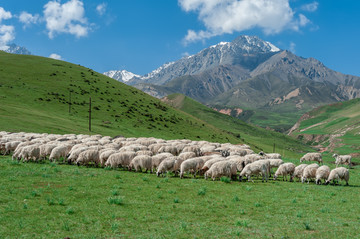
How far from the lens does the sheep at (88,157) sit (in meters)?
26.6

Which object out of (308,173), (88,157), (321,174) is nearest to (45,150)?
(88,157)

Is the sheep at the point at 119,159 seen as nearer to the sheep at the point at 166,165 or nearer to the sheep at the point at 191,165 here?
the sheep at the point at 166,165

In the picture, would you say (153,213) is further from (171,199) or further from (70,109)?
(70,109)

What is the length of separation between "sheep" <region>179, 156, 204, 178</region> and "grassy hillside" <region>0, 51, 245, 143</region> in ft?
134

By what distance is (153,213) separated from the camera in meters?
13.2

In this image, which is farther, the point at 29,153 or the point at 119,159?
the point at 29,153

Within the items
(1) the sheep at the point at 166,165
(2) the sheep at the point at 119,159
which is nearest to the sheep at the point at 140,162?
(2) the sheep at the point at 119,159

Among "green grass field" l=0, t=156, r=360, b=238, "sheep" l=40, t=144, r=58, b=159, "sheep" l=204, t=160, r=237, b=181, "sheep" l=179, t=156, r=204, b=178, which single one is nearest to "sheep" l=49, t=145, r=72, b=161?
"sheep" l=40, t=144, r=58, b=159

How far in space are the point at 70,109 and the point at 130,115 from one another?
1898 cm

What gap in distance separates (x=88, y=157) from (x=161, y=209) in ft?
50.3

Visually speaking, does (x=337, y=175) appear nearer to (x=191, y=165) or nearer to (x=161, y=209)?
(x=191, y=165)

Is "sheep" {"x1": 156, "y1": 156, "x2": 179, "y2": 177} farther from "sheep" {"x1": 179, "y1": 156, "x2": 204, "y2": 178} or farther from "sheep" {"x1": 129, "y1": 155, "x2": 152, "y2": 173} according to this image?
"sheep" {"x1": 129, "y1": 155, "x2": 152, "y2": 173}

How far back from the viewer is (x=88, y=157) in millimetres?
26844

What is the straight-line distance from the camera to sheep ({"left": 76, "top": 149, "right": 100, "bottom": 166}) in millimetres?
26609
